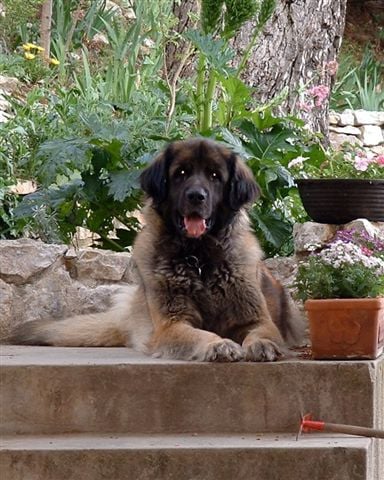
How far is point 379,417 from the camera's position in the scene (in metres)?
4.34

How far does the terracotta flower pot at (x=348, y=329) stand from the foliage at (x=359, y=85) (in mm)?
8438

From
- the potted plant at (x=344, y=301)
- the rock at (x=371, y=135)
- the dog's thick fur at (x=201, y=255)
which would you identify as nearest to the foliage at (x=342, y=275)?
the potted plant at (x=344, y=301)

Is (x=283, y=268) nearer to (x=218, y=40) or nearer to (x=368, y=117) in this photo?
(x=218, y=40)

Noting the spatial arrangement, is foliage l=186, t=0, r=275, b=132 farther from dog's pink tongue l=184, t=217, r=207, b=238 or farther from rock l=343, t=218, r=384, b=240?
dog's pink tongue l=184, t=217, r=207, b=238

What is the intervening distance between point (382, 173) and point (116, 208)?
5.35 ft

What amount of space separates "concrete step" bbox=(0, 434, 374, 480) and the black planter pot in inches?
71.4

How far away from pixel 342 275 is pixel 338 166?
5.42 ft

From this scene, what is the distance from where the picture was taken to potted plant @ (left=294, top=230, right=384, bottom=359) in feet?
14.5

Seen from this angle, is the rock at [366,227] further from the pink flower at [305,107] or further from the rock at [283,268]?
the pink flower at [305,107]

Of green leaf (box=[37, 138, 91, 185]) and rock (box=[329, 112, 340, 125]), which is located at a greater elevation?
green leaf (box=[37, 138, 91, 185])

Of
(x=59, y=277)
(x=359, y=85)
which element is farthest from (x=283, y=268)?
(x=359, y=85)

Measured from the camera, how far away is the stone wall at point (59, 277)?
19.0 feet

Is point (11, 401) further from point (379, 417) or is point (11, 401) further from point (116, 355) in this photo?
point (379, 417)

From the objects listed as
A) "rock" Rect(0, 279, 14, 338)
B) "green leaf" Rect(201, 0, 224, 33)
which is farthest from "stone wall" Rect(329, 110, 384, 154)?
"rock" Rect(0, 279, 14, 338)
